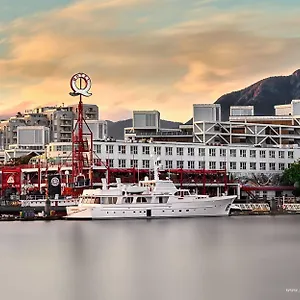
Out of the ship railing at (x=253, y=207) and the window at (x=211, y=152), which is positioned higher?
the window at (x=211, y=152)

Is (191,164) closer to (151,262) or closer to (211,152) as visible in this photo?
(211,152)

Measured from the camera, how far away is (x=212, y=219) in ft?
316

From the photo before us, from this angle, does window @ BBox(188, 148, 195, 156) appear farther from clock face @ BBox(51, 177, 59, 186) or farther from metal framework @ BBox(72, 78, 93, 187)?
clock face @ BBox(51, 177, 59, 186)

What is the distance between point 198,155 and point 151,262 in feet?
263

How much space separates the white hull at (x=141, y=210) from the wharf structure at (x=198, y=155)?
16.4 metres

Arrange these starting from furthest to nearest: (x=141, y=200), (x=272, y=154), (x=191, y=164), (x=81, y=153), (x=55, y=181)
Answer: (x=272, y=154)
(x=191, y=164)
(x=81, y=153)
(x=55, y=181)
(x=141, y=200)

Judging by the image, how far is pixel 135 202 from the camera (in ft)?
318

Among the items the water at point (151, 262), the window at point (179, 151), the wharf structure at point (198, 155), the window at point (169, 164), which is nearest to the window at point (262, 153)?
the wharf structure at point (198, 155)

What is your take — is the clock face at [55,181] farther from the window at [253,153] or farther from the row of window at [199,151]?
the window at [253,153]

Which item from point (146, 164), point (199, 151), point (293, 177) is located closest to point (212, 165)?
point (199, 151)

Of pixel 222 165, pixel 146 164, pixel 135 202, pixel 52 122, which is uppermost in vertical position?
pixel 52 122

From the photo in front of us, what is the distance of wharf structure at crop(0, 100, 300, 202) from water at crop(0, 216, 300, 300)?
40.5 m

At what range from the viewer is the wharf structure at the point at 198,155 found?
12431cm

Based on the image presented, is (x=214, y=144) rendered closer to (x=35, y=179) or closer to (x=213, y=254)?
(x=35, y=179)
